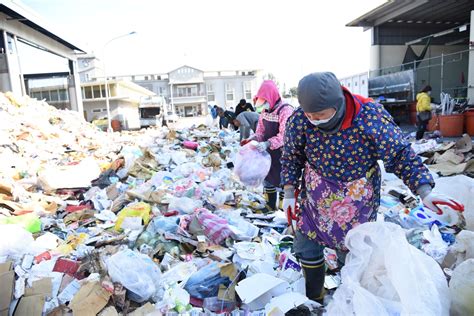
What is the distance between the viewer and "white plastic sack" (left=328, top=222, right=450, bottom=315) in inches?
47.6

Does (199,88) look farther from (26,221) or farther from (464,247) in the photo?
(464,247)

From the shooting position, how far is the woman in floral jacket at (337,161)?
1617 millimetres

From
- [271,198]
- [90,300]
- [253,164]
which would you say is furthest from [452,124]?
[90,300]

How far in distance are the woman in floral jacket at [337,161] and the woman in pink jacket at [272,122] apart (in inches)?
61.6

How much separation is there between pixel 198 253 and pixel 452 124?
28.2 ft

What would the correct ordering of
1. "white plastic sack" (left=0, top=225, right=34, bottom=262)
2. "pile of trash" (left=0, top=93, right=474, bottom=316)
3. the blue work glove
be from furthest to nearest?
1. the blue work glove
2. "white plastic sack" (left=0, top=225, right=34, bottom=262)
3. "pile of trash" (left=0, top=93, right=474, bottom=316)

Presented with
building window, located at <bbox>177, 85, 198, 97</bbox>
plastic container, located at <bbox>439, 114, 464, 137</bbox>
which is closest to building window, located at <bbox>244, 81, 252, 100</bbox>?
building window, located at <bbox>177, 85, 198, 97</bbox>

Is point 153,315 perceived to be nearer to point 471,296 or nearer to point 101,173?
point 471,296

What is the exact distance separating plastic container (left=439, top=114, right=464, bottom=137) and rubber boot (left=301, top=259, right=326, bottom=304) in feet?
28.5

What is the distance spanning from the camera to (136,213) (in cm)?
363

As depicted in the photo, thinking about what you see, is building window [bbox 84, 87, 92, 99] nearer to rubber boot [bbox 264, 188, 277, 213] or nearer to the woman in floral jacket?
rubber boot [bbox 264, 188, 277, 213]

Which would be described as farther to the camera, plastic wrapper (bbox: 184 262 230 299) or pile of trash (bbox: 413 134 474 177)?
pile of trash (bbox: 413 134 474 177)

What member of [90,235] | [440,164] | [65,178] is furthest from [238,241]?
[440,164]

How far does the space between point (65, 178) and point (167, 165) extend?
1759mm
